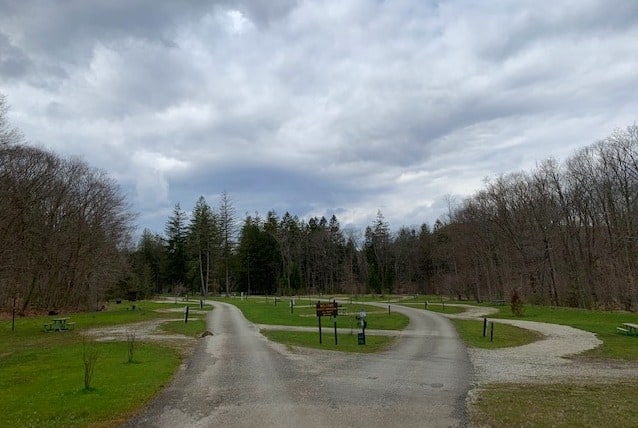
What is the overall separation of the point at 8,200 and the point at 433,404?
31.9 metres

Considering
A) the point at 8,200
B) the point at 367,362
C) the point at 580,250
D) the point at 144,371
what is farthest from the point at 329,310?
the point at 580,250

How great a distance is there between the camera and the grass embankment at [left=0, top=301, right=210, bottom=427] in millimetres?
9445

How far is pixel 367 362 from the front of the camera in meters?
15.6

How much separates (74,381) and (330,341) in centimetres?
1118

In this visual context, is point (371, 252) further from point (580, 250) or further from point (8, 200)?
point (8, 200)

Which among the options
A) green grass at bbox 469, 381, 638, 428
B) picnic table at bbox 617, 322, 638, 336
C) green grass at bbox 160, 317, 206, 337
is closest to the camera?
green grass at bbox 469, 381, 638, 428

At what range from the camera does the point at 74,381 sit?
1278 cm

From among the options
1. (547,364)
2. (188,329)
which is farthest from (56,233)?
(547,364)

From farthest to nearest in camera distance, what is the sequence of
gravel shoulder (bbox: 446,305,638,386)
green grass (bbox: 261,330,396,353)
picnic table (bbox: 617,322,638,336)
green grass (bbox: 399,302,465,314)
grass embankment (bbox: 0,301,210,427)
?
green grass (bbox: 399,302,465,314) < picnic table (bbox: 617,322,638,336) < green grass (bbox: 261,330,396,353) < gravel shoulder (bbox: 446,305,638,386) < grass embankment (bbox: 0,301,210,427)

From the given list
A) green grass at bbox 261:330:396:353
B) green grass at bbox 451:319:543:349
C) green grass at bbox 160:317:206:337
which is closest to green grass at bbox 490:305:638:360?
green grass at bbox 451:319:543:349

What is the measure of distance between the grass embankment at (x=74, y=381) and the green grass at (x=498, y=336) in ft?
41.4

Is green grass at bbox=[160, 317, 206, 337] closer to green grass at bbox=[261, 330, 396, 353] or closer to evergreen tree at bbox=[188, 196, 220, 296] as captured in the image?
green grass at bbox=[261, 330, 396, 353]

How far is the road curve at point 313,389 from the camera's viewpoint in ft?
28.8

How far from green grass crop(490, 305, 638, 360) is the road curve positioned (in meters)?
5.42
